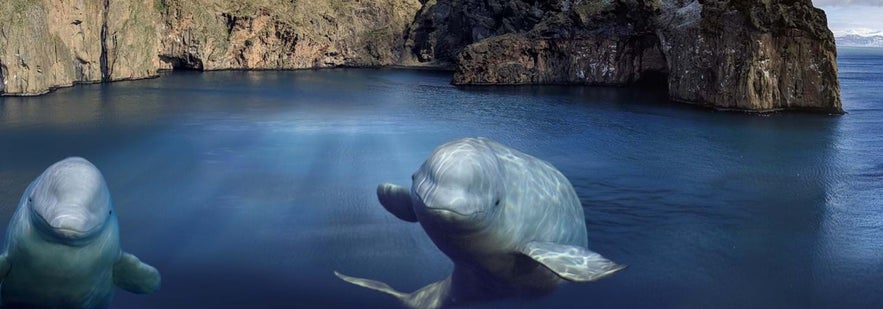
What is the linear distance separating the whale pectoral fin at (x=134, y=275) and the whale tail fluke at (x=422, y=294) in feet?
4.83

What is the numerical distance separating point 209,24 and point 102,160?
3581 cm

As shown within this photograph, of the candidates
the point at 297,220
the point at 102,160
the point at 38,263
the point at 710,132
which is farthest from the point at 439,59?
the point at 38,263

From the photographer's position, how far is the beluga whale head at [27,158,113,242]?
12.4 feet

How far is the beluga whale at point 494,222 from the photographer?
13.2 ft

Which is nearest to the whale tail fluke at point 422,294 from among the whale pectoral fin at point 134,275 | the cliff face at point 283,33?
the whale pectoral fin at point 134,275

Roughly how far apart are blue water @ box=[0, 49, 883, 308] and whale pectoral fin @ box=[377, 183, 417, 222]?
36.1 inches

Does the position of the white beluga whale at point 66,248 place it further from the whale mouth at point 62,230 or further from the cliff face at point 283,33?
the cliff face at point 283,33

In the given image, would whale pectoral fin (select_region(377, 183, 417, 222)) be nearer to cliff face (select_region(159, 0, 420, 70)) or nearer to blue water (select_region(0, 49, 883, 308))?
blue water (select_region(0, 49, 883, 308))

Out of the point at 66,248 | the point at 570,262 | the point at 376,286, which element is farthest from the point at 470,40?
the point at 66,248

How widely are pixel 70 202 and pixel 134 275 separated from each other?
0.97 meters

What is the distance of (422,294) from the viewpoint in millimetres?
5566

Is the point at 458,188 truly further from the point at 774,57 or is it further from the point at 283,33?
the point at 283,33

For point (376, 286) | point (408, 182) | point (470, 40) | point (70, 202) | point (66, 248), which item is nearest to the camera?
point (70, 202)

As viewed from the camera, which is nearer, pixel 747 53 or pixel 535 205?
pixel 535 205
